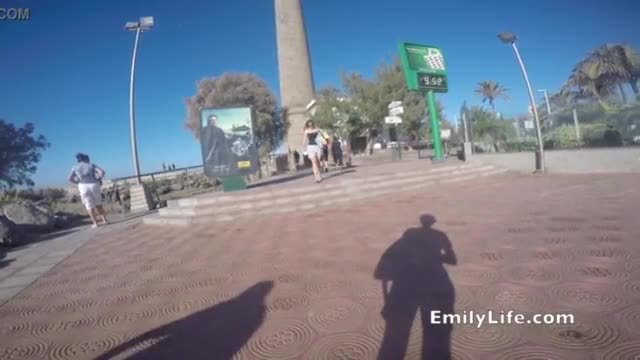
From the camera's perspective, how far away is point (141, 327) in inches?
111

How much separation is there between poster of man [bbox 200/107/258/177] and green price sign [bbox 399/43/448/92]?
23.0ft

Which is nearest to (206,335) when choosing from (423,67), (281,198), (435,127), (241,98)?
(281,198)

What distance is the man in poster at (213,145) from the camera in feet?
30.7

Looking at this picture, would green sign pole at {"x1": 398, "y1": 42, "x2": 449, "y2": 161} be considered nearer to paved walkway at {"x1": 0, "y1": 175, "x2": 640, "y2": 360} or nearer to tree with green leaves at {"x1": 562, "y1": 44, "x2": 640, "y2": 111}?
paved walkway at {"x1": 0, "y1": 175, "x2": 640, "y2": 360}

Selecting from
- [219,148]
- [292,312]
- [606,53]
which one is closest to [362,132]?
[606,53]

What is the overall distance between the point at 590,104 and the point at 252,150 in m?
11.3

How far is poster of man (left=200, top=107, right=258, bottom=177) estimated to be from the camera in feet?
30.7

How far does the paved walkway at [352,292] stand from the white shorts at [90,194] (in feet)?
9.91

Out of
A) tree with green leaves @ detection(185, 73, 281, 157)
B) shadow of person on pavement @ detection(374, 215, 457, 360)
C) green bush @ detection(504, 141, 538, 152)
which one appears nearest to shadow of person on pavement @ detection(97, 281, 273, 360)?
shadow of person on pavement @ detection(374, 215, 457, 360)

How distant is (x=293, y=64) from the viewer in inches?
1382

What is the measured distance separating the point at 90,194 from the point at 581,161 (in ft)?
48.8

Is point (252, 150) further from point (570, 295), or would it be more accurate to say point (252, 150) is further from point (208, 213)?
point (570, 295)

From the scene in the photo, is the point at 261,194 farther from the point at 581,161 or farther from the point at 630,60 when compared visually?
the point at 630,60

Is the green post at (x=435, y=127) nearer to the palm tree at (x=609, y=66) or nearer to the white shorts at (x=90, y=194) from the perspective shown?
the white shorts at (x=90, y=194)
